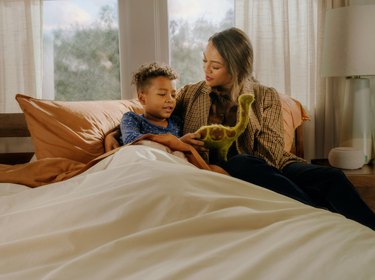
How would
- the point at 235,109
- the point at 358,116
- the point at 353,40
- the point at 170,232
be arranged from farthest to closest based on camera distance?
the point at 358,116, the point at 353,40, the point at 235,109, the point at 170,232

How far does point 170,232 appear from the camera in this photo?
77 centimetres

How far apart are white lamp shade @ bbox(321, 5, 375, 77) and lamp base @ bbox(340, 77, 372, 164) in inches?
5.0

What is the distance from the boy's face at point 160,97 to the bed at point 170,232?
63cm

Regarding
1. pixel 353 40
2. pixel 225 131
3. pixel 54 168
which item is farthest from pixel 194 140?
pixel 353 40

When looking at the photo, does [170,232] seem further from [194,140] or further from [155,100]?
[155,100]

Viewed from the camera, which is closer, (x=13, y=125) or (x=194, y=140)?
(x=194, y=140)

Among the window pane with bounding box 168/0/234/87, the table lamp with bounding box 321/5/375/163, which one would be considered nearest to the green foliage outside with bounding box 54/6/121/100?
the window pane with bounding box 168/0/234/87

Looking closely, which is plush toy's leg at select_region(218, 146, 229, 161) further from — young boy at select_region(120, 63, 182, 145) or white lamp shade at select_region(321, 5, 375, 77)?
white lamp shade at select_region(321, 5, 375, 77)

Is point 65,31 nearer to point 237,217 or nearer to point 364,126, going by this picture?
point 364,126

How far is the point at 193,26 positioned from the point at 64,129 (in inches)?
45.9

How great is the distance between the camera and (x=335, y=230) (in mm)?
757

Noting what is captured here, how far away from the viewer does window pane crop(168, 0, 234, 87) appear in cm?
250

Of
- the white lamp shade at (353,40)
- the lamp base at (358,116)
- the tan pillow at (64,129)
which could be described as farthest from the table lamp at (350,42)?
the tan pillow at (64,129)

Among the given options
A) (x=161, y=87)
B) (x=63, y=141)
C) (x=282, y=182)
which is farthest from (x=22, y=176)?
(x=282, y=182)
